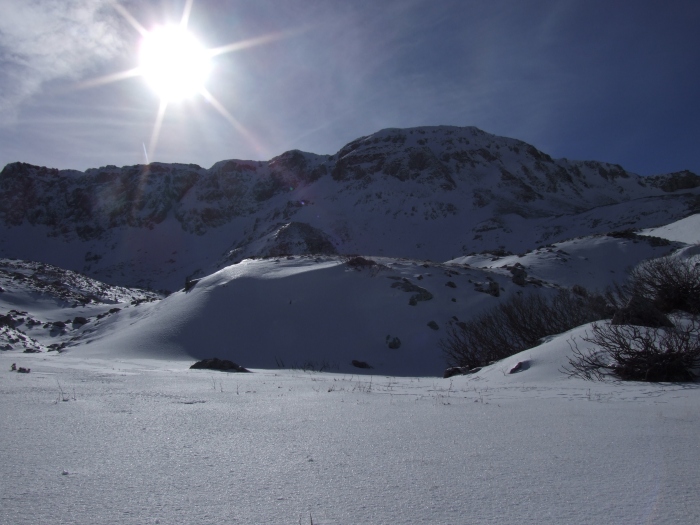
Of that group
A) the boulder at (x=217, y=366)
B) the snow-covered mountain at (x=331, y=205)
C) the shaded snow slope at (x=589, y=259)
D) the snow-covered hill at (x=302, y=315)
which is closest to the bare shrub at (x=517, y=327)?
the snow-covered hill at (x=302, y=315)

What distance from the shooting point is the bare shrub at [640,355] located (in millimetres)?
5336

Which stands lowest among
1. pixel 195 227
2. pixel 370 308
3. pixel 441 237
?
pixel 370 308

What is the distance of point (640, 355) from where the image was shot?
5.52m

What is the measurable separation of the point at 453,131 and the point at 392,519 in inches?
3308

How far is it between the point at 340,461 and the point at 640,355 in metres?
5.05

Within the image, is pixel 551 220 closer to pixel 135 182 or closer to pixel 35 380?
pixel 35 380

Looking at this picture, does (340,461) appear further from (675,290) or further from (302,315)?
(302,315)

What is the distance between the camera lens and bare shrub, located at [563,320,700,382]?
5.34 metres

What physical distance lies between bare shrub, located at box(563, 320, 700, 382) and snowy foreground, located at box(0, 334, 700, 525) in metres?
1.72

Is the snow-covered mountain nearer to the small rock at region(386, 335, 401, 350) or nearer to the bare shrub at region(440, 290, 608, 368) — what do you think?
the small rock at region(386, 335, 401, 350)

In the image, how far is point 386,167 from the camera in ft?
225

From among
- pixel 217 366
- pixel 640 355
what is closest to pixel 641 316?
pixel 640 355

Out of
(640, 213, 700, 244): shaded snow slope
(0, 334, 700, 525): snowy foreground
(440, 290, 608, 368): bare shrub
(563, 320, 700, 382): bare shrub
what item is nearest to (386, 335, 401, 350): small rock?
(440, 290, 608, 368): bare shrub

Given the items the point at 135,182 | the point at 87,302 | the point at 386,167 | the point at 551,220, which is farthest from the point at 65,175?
the point at 551,220
